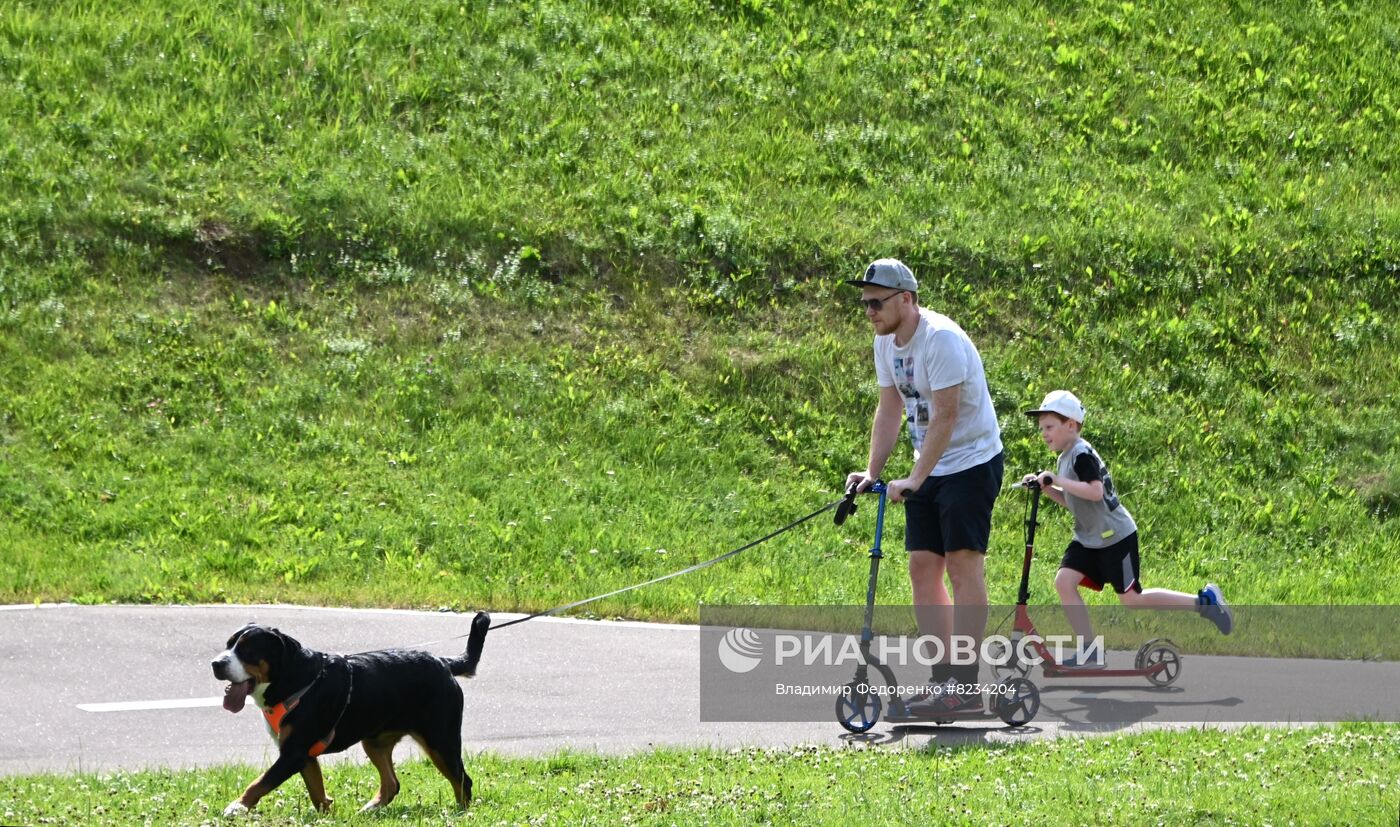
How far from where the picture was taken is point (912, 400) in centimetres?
728

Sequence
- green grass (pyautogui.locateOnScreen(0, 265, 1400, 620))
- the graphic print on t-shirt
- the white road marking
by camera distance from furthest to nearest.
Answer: green grass (pyautogui.locateOnScreen(0, 265, 1400, 620)) → the white road marking → the graphic print on t-shirt

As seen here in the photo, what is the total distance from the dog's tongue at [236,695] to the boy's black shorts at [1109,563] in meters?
4.75

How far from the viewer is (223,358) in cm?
1377

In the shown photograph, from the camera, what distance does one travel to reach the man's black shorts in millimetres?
7039

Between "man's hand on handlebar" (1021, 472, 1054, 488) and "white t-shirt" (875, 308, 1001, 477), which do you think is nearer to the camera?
"white t-shirt" (875, 308, 1001, 477)

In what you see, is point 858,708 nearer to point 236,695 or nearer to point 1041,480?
point 1041,480

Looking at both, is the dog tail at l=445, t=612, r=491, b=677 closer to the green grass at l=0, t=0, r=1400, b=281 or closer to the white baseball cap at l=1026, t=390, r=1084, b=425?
the white baseball cap at l=1026, t=390, r=1084, b=425

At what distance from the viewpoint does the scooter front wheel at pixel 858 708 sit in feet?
23.7

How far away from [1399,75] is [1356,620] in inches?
516

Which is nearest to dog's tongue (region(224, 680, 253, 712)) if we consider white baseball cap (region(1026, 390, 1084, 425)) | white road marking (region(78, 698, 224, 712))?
white road marking (region(78, 698, 224, 712))

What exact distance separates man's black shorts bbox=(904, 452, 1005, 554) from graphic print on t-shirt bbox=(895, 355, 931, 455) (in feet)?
0.75

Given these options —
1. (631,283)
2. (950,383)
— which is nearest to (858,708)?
(950,383)

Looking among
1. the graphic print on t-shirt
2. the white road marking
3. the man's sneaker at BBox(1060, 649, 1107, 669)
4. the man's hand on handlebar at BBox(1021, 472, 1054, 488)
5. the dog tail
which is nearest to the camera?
the dog tail

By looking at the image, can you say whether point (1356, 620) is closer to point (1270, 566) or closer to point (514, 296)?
point (1270, 566)
